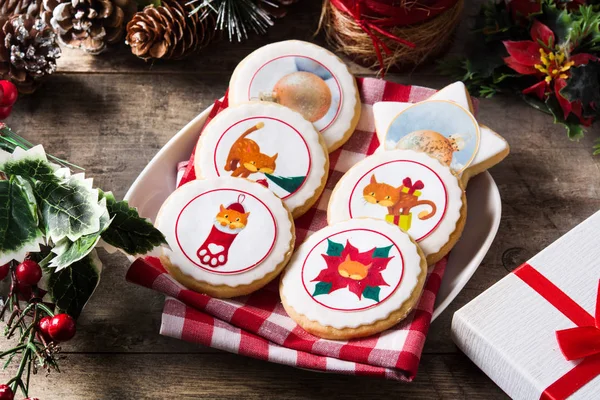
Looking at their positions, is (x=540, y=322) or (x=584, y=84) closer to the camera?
(x=540, y=322)

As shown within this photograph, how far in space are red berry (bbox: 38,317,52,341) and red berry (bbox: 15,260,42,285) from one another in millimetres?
68

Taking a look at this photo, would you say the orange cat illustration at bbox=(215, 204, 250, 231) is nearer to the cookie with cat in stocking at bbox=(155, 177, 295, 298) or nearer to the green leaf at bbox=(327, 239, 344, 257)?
the cookie with cat in stocking at bbox=(155, 177, 295, 298)

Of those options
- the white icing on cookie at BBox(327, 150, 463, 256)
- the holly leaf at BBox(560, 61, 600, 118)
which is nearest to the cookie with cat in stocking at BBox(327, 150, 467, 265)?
the white icing on cookie at BBox(327, 150, 463, 256)

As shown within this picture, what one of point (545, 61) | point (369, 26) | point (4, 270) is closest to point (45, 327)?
point (4, 270)

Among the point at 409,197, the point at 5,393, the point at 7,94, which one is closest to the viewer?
the point at 5,393

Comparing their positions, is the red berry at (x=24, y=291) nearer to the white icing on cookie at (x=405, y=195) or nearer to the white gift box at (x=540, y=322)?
the white icing on cookie at (x=405, y=195)

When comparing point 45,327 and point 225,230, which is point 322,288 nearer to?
point 225,230

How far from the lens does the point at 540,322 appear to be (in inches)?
41.6

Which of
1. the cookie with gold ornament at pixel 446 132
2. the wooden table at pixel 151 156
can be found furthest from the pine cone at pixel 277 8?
the cookie with gold ornament at pixel 446 132

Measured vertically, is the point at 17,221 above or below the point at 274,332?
above

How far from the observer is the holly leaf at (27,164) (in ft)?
3.32

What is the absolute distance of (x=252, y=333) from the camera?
1.10 meters

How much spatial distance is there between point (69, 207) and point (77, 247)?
0.06 m

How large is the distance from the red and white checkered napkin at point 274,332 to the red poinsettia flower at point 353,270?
7cm
